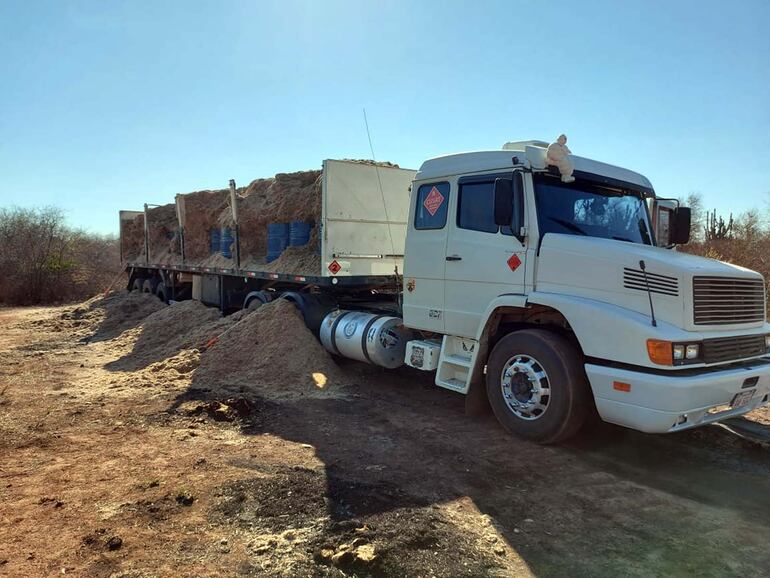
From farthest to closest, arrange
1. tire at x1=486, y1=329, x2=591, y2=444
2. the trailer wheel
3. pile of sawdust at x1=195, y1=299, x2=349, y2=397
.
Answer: the trailer wheel < pile of sawdust at x1=195, y1=299, x2=349, y2=397 < tire at x1=486, y1=329, x2=591, y2=444

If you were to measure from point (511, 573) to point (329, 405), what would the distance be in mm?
4081

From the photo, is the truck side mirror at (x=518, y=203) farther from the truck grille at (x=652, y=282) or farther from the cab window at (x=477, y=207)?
the truck grille at (x=652, y=282)

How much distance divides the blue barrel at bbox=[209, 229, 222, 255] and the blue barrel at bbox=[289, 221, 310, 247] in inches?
134

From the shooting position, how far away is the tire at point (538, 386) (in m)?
5.09

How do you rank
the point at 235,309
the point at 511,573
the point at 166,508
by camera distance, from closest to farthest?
the point at 511,573 → the point at 166,508 → the point at 235,309

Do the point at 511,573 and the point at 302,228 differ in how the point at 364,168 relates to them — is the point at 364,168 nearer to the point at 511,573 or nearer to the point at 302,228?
the point at 302,228

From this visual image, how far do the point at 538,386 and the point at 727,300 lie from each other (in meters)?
1.83

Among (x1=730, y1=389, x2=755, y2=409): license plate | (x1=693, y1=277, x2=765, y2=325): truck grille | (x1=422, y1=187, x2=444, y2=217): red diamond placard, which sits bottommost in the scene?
(x1=730, y1=389, x2=755, y2=409): license plate

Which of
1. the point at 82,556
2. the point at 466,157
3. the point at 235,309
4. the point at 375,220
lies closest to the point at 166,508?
the point at 82,556

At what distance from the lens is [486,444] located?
5.48 meters

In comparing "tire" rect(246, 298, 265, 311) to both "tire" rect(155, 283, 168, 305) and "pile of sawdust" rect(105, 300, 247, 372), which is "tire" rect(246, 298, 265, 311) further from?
"tire" rect(155, 283, 168, 305)

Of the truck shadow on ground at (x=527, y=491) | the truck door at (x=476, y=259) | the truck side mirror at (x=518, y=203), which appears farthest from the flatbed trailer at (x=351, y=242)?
the truck side mirror at (x=518, y=203)

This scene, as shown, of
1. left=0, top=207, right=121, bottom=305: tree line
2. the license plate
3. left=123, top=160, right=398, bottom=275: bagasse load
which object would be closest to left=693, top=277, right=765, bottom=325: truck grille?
the license plate

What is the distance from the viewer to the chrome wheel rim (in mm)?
5285
